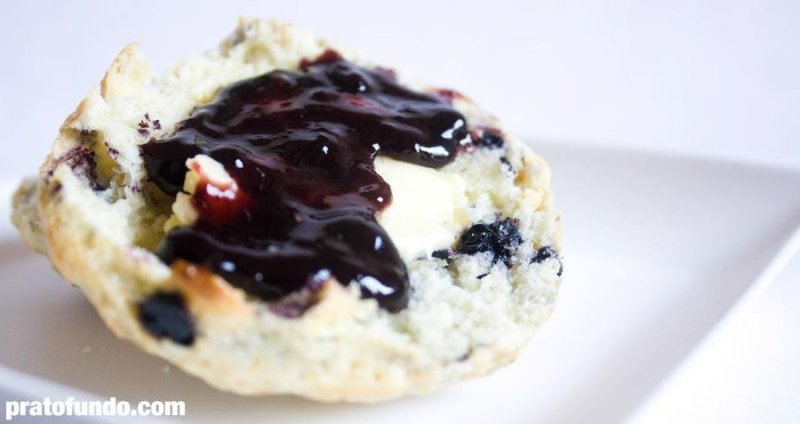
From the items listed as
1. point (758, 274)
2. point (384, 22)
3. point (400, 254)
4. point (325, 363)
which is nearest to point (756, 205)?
point (758, 274)

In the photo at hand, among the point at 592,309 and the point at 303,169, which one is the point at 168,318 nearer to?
the point at 303,169

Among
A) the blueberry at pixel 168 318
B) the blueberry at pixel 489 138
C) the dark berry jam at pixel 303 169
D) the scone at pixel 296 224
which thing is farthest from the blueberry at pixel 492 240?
the blueberry at pixel 168 318

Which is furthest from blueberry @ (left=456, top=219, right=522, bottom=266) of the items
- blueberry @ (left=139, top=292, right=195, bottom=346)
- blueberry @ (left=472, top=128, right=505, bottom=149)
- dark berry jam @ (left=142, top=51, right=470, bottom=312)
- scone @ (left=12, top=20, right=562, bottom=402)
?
blueberry @ (left=139, top=292, right=195, bottom=346)

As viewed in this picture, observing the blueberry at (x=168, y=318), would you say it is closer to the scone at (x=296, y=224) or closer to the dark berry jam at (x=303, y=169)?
the scone at (x=296, y=224)

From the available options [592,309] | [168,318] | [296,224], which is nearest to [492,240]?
[592,309]

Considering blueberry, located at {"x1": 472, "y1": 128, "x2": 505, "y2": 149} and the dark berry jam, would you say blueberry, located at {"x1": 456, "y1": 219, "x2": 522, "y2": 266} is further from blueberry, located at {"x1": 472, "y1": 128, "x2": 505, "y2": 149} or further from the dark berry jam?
blueberry, located at {"x1": 472, "y1": 128, "x2": 505, "y2": 149}

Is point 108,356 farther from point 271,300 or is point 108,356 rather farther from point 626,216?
point 626,216
